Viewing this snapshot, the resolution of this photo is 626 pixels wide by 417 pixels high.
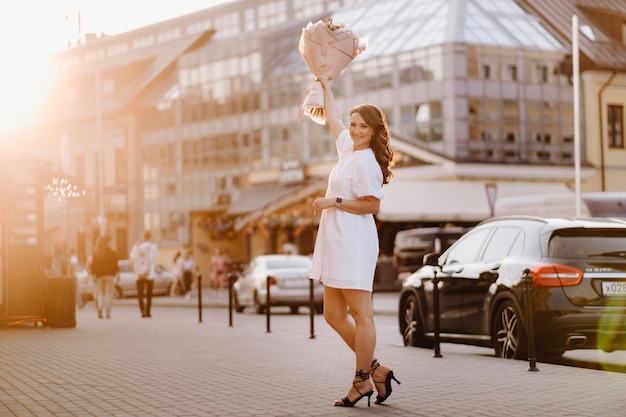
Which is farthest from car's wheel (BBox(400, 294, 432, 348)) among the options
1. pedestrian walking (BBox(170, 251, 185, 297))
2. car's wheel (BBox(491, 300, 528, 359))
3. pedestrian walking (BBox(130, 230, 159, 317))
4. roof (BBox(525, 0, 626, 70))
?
roof (BBox(525, 0, 626, 70))

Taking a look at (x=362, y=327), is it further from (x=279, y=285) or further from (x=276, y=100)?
(x=276, y=100)

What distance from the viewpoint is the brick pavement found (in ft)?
28.5

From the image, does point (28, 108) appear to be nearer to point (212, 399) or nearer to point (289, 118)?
point (289, 118)

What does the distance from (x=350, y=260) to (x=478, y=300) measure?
5508 mm

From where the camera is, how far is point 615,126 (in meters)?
56.9

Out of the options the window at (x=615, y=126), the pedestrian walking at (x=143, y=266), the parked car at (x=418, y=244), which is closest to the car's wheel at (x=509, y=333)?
the pedestrian walking at (x=143, y=266)

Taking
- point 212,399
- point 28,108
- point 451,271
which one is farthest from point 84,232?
point 212,399

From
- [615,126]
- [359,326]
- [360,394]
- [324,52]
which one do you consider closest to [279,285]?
[324,52]

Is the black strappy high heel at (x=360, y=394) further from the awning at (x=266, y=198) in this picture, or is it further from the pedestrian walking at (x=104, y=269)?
the awning at (x=266, y=198)

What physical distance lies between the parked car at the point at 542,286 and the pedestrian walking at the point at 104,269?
508 inches

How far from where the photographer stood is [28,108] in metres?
84.3

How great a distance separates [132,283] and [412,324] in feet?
99.4

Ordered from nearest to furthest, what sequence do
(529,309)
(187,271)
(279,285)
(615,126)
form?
1. (529,309)
2. (279,285)
3. (187,271)
4. (615,126)

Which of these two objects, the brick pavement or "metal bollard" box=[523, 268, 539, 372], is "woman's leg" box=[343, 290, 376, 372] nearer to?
the brick pavement
